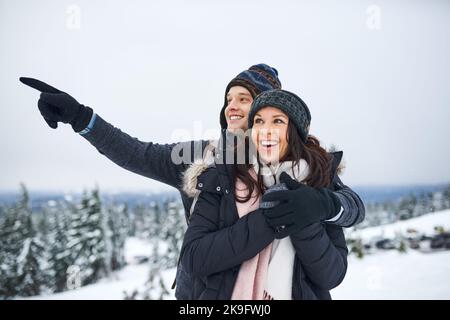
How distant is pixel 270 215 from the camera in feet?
5.11

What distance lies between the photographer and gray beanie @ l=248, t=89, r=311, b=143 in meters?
1.85

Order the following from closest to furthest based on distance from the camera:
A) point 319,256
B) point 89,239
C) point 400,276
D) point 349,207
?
1. point 319,256
2. point 349,207
3. point 400,276
4. point 89,239

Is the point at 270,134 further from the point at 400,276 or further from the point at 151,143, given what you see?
the point at 400,276

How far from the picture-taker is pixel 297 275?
1722 mm

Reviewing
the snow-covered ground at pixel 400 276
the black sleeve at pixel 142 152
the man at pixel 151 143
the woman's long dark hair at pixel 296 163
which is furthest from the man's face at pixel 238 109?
the snow-covered ground at pixel 400 276

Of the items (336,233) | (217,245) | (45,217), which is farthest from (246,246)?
(45,217)

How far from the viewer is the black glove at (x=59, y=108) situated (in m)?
2.14

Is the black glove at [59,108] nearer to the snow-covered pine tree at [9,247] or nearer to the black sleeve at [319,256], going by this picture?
the black sleeve at [319,256]

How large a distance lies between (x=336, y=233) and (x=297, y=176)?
41cm

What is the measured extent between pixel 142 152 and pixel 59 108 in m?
0.64

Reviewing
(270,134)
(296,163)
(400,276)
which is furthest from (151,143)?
(400,276)

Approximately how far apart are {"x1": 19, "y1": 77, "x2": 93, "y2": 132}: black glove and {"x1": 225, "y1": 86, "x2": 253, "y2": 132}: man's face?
102cm

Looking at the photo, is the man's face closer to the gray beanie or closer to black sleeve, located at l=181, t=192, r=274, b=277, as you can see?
the gray beanie
